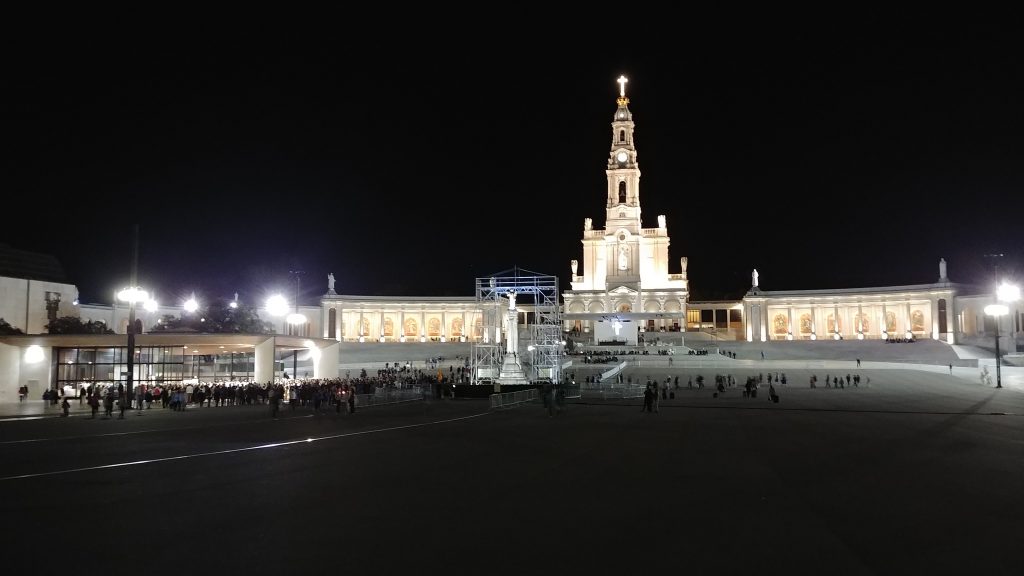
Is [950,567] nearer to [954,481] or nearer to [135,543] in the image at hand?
[954,481]

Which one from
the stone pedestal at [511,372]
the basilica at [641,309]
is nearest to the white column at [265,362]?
the stone pedestal at [511,372]

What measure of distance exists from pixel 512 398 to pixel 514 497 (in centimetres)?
1936

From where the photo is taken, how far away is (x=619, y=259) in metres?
93.8

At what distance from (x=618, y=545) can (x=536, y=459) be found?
6.46 m

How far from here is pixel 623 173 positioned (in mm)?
93500

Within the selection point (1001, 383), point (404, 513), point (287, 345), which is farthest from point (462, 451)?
point (1001, 383)

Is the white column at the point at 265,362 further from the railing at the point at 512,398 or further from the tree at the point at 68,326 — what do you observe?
the railing at the point at 512,398

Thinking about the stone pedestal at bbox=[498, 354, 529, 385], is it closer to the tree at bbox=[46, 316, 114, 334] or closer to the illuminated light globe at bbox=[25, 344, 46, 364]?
the tree at bbox=[46, 316, 114, 334]

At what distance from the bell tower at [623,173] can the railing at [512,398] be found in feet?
201

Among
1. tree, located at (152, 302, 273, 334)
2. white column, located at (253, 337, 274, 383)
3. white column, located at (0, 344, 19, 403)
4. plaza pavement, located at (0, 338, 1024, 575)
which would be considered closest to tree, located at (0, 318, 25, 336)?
white column, located at (0, 344, 19, 403)

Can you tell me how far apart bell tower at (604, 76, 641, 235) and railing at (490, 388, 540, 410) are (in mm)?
61401

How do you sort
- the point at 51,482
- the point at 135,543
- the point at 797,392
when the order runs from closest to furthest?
the point at 135,543 → the point at 51,482 → the point at 797,392

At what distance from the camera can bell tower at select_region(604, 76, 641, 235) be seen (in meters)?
93.6

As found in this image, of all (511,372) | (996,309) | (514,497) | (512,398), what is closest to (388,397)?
(512,398)
